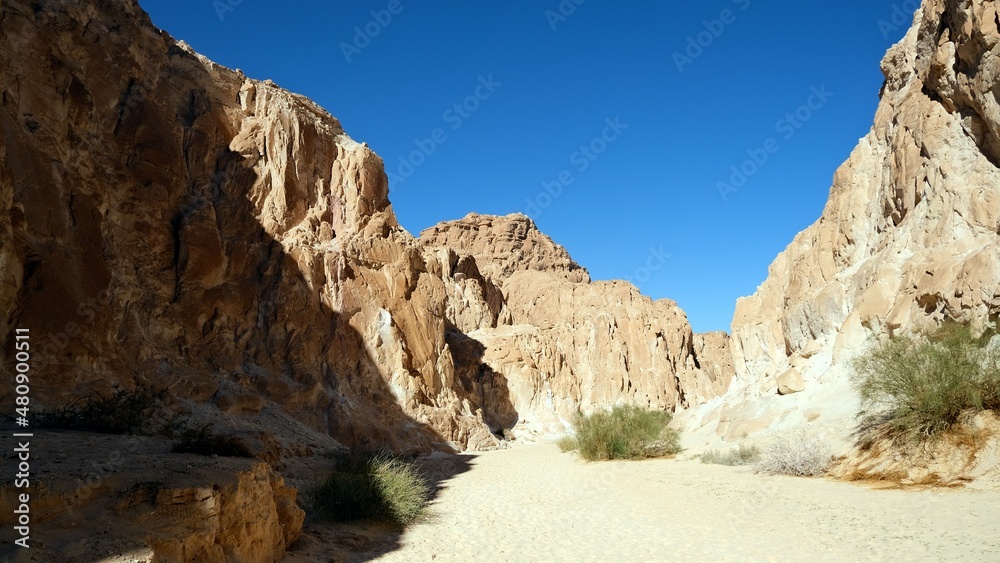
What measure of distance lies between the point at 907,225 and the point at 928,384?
27.4 ft

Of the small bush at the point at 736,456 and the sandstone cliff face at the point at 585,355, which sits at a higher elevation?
the sandstone cliff face at the point at 585,355

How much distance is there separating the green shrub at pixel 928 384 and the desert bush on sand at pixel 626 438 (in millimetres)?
10797

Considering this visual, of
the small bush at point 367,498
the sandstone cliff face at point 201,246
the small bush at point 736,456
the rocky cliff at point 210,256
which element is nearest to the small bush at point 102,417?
the rocky cliff at point 210,256

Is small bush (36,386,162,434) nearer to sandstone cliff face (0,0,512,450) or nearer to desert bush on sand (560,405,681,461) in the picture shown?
sandstone cliff face (0,0,512,450)

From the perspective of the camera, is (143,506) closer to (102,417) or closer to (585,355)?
(102,417)

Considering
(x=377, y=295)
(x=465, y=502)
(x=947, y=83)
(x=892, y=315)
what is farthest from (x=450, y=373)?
(x=947, y=83)

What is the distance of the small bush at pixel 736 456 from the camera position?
18.5 meters

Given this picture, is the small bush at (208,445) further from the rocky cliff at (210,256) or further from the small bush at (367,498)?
the rocky cliff at (210,256)

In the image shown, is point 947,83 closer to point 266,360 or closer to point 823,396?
point 823,396

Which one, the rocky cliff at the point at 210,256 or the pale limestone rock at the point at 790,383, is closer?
the rocky cliff at the point at 210,256

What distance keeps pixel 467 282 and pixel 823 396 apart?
44.9 m

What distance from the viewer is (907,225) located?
62.5 ft

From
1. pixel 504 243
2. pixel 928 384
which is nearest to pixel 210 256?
pixel 928 384

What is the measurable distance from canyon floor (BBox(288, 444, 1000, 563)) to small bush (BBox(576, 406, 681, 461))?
8.20 m
